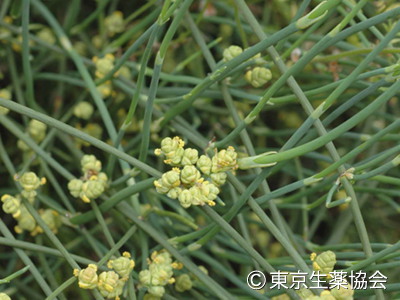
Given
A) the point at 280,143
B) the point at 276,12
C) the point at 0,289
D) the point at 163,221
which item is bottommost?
the point at 0,289

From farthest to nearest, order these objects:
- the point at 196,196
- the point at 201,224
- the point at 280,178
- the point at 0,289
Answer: the point at 280,178 < the point at 201,224 < the point at 0,289 < the point at 196,196

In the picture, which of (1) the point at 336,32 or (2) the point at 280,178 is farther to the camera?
(2) the point at 280,178

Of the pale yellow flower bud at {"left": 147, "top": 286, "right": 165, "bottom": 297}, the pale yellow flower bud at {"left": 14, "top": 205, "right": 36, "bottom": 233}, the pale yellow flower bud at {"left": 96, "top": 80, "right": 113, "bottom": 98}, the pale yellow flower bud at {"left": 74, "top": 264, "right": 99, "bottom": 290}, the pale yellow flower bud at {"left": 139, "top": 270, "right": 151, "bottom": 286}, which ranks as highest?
the pale yellow flower bud at {"left": 96, "top": 80, "right": 113, "bottom": 98}

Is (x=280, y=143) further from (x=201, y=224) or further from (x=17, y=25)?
(x=17, y=25)

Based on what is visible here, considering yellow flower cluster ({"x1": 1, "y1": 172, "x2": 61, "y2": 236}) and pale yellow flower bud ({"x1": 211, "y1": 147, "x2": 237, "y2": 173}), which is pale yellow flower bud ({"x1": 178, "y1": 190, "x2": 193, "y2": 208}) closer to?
pale yellow flower bud ({"x1": 211, "y1": 147, "x2": 237, "y2": 173})

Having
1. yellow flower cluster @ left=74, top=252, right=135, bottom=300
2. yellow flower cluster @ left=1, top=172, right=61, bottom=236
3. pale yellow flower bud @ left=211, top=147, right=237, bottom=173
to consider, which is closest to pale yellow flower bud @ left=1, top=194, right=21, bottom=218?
yellow flower cluster @ left=1, top=172, right=61, bottom=236

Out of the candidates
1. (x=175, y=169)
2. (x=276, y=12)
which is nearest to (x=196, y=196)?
(x=175, y=169)

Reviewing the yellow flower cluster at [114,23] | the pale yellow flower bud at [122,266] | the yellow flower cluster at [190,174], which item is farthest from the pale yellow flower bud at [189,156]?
the yellow flower cluster at [114,23]
